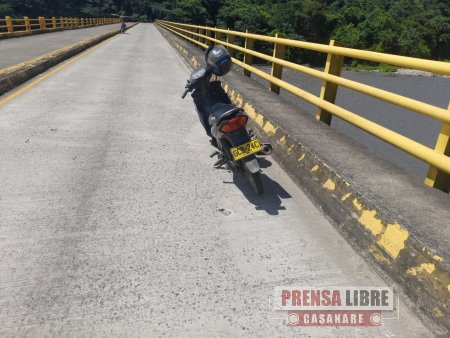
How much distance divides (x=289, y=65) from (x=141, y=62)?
9234mm

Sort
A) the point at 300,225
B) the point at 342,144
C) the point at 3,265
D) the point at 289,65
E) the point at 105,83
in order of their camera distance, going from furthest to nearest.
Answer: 1. the point at 105,83
2. the point at 289,65
3. the point at 342,144
4. the point at 300,225
5. the point at 3,265

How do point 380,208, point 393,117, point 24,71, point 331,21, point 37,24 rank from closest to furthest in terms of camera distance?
1. point 380,208
2. point 24,71
3. point 37,24
4. point 393,117
5. point 331,21

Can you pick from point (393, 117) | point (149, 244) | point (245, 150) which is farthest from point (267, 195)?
point (393, 117)

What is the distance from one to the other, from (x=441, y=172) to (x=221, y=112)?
2.05 metres

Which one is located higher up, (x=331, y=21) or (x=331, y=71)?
(x=331, y=21)

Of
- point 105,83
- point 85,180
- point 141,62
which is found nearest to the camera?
point 85,180

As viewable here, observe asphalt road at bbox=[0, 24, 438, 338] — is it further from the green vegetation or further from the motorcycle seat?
the green vegetation

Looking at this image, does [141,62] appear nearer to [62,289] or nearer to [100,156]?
[100,156]

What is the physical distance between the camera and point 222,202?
3.59m

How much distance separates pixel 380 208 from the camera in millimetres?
2672

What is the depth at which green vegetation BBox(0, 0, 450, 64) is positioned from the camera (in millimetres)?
97500

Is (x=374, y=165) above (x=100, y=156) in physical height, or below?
above

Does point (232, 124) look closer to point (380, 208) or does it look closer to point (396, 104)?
point (396, 104)

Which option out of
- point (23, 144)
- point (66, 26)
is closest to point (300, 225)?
point (23, 144)
